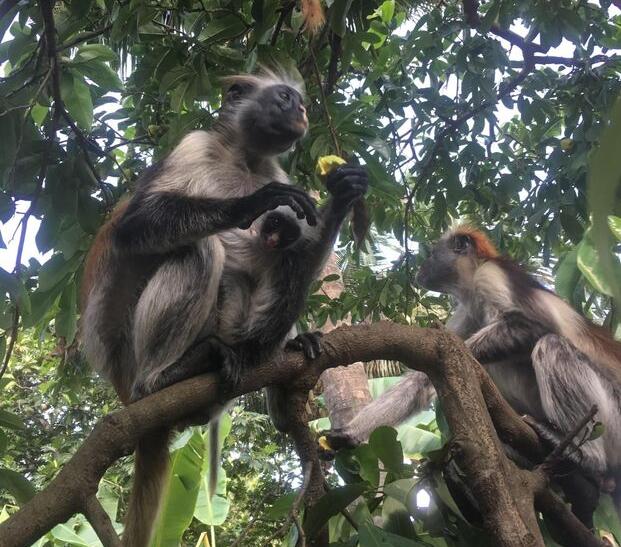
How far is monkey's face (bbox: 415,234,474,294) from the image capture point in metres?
6.38

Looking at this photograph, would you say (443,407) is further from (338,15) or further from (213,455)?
(338,15)

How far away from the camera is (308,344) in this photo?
3094 millimetres

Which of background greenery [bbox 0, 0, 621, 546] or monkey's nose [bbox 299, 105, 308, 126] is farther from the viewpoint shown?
monkey's nose [bbox 299, 105, 308, 126]

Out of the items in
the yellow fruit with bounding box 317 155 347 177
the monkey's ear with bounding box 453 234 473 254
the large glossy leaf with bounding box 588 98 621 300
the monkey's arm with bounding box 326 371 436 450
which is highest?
the monkey's ear with bounding box 453 234 473 254

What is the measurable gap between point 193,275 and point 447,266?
350 cm

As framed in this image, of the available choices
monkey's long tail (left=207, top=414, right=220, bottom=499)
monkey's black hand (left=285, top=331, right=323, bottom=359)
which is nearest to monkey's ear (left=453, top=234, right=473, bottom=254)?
monkey's long tail (left=207, top=414, right=220, bottom=499)

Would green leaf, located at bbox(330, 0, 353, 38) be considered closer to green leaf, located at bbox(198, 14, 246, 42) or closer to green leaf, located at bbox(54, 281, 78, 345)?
green leaf, located at bbox(198, 14, 246, 42)

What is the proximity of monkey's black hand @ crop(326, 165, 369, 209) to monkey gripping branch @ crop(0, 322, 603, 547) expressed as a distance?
813 mm

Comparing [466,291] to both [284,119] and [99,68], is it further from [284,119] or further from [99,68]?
[99,68]

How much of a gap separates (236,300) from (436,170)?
2.70 m

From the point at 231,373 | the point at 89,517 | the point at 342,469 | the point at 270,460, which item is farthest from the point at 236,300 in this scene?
the point at 270,460

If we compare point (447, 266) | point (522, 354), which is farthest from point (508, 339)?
point (447, 266)

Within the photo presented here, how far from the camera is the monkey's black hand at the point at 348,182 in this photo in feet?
11.6

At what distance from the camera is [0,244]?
2.95m
